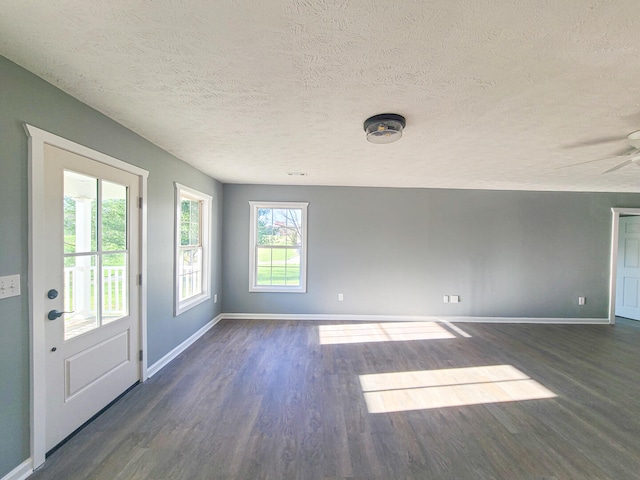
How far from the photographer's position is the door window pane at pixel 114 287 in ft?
7.03

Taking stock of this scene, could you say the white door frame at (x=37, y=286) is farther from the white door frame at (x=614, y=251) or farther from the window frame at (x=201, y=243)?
the white door frame at (x=614, y=251)

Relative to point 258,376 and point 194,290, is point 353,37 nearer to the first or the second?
point 258,376

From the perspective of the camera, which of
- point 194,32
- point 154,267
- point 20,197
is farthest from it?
point 154,267

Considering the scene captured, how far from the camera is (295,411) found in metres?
2.21

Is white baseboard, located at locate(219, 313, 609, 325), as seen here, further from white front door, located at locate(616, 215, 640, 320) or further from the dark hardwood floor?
the dark hardwood floor

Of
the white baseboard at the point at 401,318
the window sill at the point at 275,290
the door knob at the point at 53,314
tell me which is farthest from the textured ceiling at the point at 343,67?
the white baseboard at the point at 401,318

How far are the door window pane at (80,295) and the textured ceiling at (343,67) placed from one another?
1.17 meters

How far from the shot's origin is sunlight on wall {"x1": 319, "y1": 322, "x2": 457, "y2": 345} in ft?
12.6

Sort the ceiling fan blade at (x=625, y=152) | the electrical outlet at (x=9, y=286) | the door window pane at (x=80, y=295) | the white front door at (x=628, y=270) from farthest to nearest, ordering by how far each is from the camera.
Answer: the white front door at (x=628, y=270), the ceiling fan blade at (x=625, y=152), the door window pane at (x=80, y=295), the electrical outlet at (x=9, y=286)

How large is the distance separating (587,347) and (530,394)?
2.08 m

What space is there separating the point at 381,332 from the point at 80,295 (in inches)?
145

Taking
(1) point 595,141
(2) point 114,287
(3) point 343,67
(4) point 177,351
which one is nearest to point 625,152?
(1) point 595,141

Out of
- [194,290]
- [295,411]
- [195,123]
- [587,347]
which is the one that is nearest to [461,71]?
[195,123]

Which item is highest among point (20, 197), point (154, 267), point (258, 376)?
point (20, 197)
